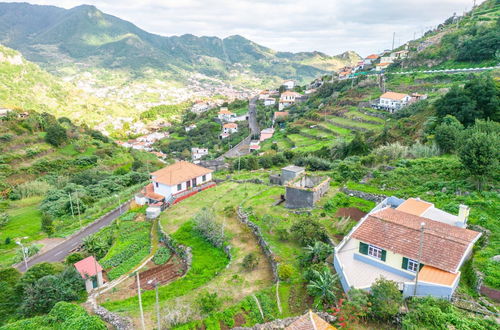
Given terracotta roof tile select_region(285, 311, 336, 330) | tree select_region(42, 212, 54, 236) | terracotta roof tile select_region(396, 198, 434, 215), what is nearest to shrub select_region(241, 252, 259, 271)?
terracotta roof tile select_region(285, 311, 336, 330)

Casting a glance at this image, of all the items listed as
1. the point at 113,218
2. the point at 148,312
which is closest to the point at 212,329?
the point at 148,312

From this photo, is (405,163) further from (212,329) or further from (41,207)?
(41,207)

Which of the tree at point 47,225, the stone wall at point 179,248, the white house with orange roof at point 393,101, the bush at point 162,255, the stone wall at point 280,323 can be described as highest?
the white house with orange roof at point 393,101

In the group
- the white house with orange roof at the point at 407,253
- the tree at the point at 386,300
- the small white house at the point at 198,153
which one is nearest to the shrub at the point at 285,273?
the white house with orange roof at the point at 407,253

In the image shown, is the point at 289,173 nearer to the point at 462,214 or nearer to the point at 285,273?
the point at 285,273

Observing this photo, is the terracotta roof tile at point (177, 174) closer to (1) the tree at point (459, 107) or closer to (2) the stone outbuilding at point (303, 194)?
(2) the stone outbuilding at point (303, 194)

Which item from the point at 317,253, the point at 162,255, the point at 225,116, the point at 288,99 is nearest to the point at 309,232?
the point at 317,253
